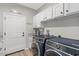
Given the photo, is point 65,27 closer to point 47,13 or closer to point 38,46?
point 47,13

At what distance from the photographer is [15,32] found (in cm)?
166

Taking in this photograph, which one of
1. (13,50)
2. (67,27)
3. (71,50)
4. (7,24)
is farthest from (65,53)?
(7,24)

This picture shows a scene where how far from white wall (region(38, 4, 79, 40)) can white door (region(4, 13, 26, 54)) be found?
0.56 meters

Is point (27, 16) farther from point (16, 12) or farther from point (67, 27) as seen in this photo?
point (67, 27)

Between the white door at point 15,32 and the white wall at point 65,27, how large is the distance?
0.56 meters

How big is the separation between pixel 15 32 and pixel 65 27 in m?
1.08

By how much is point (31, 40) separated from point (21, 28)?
0.35 m

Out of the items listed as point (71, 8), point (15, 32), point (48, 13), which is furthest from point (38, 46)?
point (71, 8)

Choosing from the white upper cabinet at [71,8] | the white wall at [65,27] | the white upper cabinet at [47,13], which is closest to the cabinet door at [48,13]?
the white upper cabinet at [47,13]

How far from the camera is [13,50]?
1.69 metres

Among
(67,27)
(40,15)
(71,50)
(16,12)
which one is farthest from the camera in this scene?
(40,15)

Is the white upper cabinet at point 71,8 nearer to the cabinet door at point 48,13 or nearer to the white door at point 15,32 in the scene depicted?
the cabinet door at point 48,13

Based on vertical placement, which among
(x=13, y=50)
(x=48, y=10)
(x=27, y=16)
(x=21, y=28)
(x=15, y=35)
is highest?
(x=48, y=10)

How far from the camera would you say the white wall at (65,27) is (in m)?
1.23
